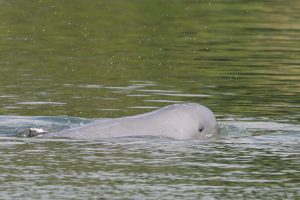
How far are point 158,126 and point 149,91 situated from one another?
5.32m

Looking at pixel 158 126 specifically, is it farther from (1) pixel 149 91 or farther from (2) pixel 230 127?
(1) pixel 149 91

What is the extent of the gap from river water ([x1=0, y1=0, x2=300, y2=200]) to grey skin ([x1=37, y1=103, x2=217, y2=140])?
19 cm

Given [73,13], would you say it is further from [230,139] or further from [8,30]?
[230,139]

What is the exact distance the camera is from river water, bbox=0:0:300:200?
42.3ft

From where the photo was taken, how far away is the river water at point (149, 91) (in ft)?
42.3

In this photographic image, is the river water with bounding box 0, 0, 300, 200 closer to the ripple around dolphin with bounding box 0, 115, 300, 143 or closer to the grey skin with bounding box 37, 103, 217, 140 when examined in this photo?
the ripple around dolphin with bounding box 0, 115, 300, 143

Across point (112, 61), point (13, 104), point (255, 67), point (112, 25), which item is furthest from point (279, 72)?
point (112, 25)

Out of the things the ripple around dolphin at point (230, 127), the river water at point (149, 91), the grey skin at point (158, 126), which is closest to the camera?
the river water at point (149, 91)

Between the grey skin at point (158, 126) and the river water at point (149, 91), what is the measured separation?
0.19m

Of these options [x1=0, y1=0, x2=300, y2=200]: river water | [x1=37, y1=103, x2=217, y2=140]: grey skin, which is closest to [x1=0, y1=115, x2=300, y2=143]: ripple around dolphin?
[x1=0, y1=0, x2=300, y2=200]: river water

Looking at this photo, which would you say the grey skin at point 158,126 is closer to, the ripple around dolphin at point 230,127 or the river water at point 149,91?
the river water at point 149,91

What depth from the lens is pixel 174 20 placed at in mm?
34438

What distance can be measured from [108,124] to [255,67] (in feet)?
30.6

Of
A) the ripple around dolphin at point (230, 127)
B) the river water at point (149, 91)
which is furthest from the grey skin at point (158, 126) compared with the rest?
the ripple around dolphin at point (230, 127)
